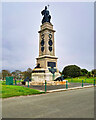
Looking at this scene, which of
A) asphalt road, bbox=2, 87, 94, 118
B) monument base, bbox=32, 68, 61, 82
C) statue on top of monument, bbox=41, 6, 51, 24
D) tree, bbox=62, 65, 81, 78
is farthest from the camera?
tree, bbox=62, 65, 81, 78

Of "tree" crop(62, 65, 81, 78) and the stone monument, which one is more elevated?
the stone monument

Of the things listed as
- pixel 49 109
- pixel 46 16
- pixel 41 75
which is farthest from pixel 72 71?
pixel 49 109

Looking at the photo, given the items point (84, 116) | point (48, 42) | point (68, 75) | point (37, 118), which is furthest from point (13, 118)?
point (68, 75)

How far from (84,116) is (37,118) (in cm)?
197

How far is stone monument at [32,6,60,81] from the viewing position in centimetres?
1927

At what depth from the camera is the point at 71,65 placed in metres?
62.0

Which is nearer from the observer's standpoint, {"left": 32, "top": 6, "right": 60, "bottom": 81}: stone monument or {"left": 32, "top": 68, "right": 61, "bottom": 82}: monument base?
{"left": 32, "top": 68, "right": 61, "bottom": 82}: monument base

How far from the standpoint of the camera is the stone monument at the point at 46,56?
19266 millimetres

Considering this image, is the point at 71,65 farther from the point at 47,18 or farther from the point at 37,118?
the point at 37,118

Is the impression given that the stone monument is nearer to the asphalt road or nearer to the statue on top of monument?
the statue on top of monument

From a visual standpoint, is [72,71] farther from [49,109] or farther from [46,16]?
[49,109]

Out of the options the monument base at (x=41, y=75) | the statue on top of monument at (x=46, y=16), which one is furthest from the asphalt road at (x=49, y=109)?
the statue on top of monument at (x=46, y=16)

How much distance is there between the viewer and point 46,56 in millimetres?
20062

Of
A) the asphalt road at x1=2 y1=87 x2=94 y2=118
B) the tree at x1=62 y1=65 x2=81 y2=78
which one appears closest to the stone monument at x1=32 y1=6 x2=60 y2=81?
the asphalt road at x1=2 y1=87 x2=94 y2=118
